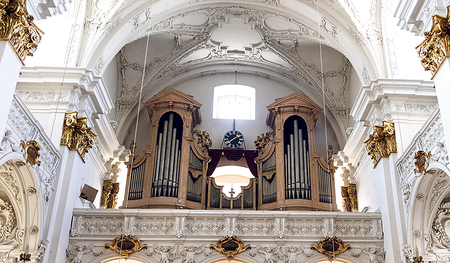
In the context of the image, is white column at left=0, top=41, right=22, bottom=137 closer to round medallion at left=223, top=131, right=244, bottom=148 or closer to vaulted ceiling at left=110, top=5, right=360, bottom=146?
vaulted ceiling at left=110, top=5, right=360, bottom=146

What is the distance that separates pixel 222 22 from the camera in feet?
49.6

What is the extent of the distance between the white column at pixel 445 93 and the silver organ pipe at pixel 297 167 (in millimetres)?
6029

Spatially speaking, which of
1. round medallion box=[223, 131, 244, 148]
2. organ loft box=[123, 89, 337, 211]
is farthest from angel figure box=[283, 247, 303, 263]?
round medallion box=[223, 131, 244, 148]

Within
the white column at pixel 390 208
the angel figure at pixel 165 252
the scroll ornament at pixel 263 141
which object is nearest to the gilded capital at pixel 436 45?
the white column at pixel 390 208

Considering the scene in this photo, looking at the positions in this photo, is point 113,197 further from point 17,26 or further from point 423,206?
point 423,206

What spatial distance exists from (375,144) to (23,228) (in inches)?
310

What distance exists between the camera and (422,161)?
31.1 feet

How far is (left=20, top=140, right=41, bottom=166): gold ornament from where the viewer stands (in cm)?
929

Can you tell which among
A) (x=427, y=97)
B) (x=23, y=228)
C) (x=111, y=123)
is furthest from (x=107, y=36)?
(x=427, y=97)

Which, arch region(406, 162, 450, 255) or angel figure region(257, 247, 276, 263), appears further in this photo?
angel figure region(257, 247, 276, 263)

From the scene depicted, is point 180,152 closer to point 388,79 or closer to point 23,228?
Result: point 23,228

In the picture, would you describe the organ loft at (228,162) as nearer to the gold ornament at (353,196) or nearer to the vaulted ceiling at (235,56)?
the gold ornament at (353,196)

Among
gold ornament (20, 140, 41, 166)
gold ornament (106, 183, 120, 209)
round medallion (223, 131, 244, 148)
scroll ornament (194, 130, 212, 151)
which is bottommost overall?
gold ornament (20, 140, 41, 166)

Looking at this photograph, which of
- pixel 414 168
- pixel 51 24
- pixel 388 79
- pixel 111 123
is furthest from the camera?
pixel 111 123
